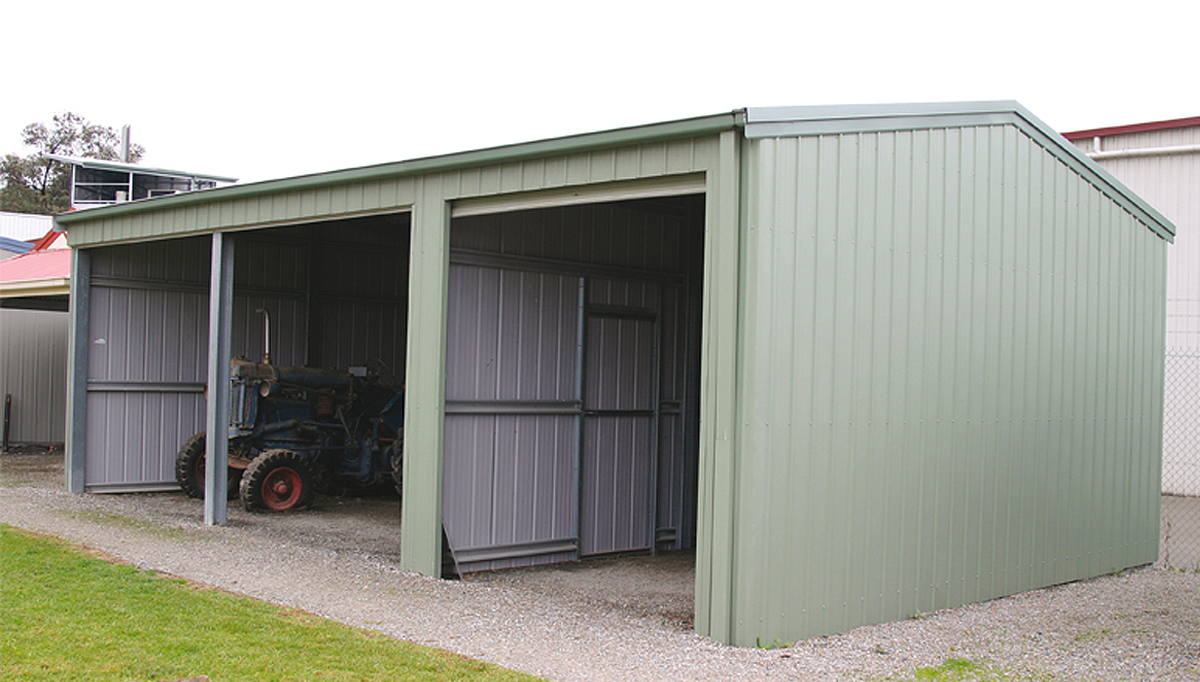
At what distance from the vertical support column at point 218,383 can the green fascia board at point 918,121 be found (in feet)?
19.2

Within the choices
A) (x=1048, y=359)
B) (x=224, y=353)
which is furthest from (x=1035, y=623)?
(x=224, y=353)

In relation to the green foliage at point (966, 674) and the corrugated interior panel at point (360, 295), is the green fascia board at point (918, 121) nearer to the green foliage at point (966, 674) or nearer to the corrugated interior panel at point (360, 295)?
the green foliage at point (966, 674)

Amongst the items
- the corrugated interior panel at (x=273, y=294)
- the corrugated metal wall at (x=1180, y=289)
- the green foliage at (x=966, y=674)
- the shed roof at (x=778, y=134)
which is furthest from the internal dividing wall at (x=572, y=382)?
the corrugated metal wall at (x=1180, y=289)

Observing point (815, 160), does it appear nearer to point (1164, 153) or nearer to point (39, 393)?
point (1164, 153)

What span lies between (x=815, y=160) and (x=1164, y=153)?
1031 cm

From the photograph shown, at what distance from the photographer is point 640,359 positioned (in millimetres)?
9273

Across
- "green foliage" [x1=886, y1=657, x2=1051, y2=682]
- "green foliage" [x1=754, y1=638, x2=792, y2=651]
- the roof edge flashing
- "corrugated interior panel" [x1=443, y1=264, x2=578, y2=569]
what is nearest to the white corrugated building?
the roof edge flashing

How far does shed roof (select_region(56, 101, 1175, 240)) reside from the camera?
231 inches

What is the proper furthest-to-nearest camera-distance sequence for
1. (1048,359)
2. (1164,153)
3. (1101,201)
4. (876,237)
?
(1164,153) < (1101,201) < (1048,359) < (876,237)

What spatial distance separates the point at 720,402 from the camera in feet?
19.0

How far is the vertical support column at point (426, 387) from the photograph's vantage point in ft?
25.1

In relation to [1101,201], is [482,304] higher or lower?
lower

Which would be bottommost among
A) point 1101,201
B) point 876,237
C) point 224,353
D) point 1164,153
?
point 224,353

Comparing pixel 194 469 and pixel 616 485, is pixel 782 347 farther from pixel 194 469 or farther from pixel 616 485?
pixel 194 469
